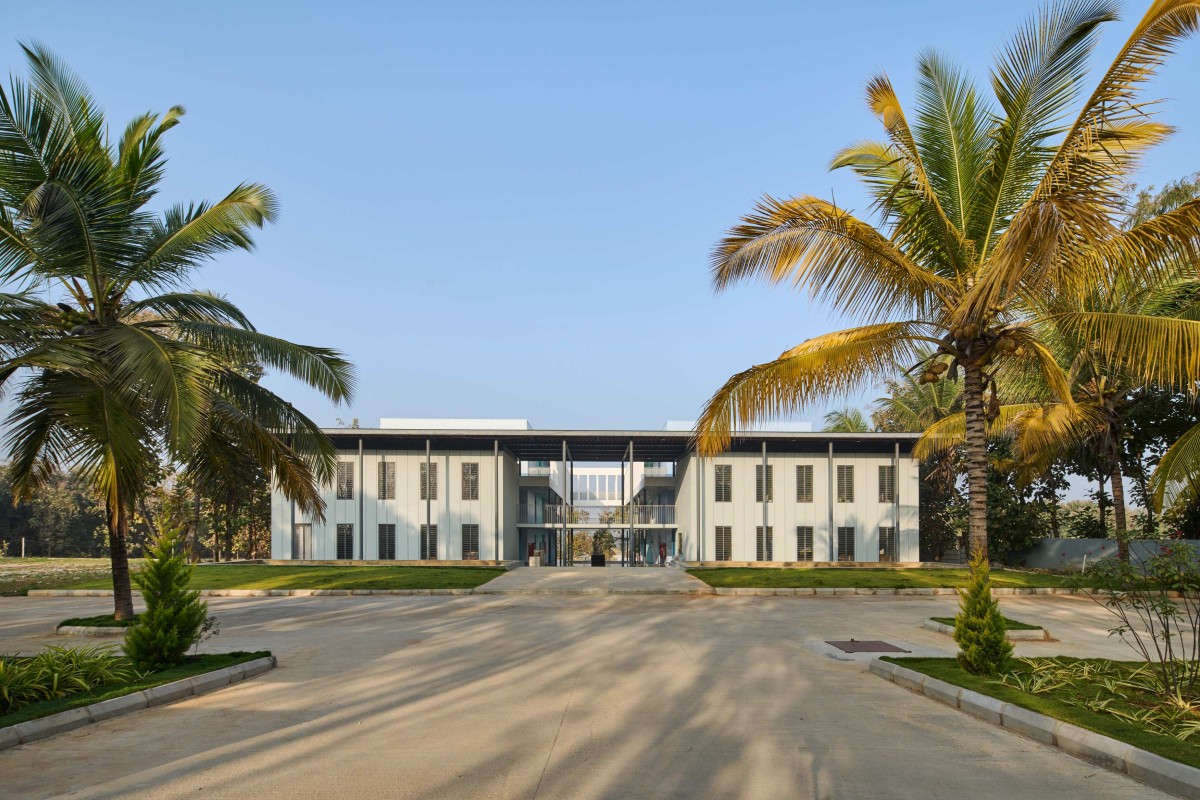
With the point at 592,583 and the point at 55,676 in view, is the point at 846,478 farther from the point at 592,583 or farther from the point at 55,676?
the point at 55,676

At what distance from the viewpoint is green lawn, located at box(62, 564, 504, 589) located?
22.2 meters

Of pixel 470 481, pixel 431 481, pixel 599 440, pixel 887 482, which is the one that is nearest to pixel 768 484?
pixel 887 482

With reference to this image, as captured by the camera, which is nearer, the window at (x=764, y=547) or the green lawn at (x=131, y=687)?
the green lawn at (x=131, y=687)

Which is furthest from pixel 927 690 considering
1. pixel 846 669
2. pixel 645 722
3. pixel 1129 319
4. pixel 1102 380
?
pixel 1102 380

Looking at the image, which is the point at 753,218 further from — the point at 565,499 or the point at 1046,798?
the point at 565,499

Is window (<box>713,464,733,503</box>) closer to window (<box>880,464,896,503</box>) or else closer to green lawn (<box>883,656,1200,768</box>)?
window (<box>880,464,896,503</box>)

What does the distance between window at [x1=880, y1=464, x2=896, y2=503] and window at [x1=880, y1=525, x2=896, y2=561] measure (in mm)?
1205

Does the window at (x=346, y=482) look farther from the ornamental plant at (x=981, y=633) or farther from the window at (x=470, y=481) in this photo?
the ornamental plant at (x=981, y=633)

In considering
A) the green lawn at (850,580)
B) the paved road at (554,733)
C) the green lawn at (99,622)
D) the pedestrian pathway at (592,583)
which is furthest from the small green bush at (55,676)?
the green lawn at (850,580)

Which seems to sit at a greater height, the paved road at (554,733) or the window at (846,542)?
the paved road at (554,733)

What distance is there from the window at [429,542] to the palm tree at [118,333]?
20271 mm

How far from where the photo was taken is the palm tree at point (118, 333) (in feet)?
35.6

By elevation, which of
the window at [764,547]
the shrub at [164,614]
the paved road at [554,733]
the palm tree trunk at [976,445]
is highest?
the palm tree trunk at [976,445]

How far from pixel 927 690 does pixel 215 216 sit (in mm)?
12858
